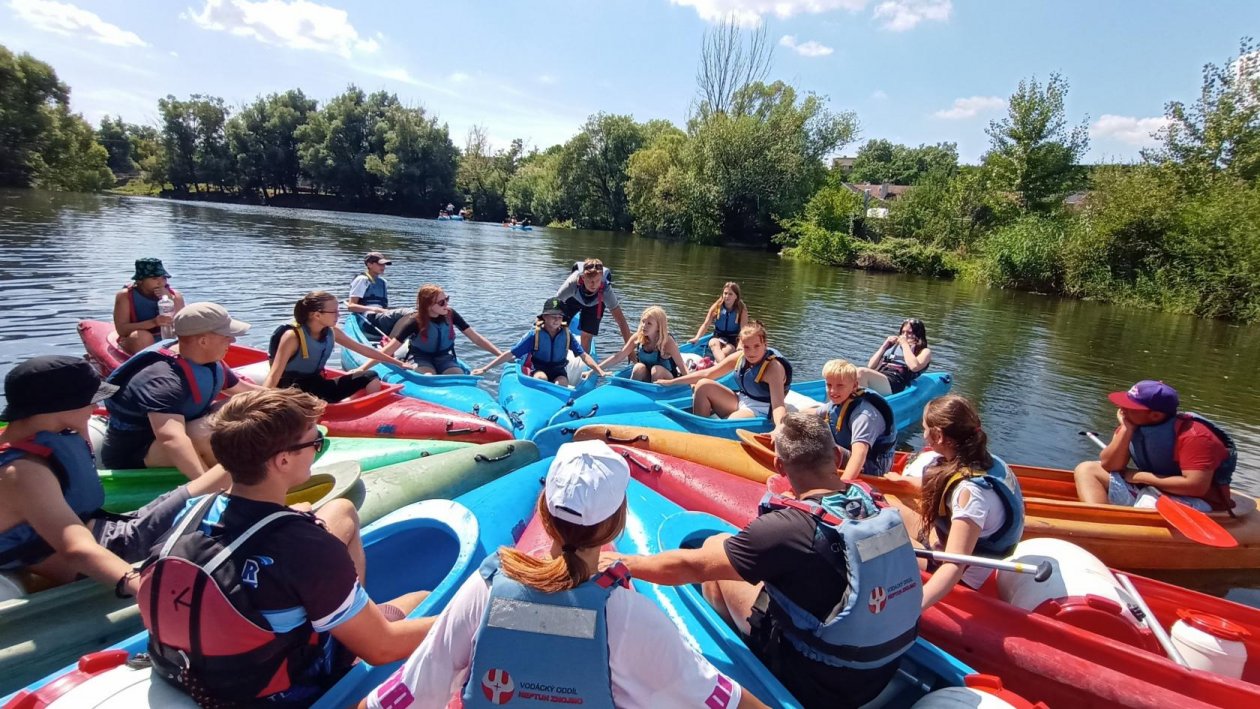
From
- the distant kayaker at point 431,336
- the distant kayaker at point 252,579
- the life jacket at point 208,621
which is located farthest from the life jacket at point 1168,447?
the distant kayaker at point 431,336

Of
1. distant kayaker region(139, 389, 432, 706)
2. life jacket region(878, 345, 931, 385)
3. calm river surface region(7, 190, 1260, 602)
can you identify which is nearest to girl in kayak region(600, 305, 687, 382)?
life jacket region(878, 345, 931, 385)

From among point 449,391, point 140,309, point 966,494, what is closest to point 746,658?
point 966,494

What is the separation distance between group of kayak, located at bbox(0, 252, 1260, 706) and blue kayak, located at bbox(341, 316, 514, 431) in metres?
0.04

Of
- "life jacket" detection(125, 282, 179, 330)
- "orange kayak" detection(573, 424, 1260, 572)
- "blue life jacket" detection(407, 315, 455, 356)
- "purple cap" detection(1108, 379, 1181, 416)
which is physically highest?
"purple cap" detection(1108, 379, 1181, 416)

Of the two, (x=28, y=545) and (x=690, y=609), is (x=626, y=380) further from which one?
(x=28, y=545)

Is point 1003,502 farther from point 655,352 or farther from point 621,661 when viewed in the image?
point 655,352

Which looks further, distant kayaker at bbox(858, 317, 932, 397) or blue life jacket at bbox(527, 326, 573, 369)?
distant kayaker at bbox(858, 317, 932, 397)

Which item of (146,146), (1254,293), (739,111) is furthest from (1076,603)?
(146,146)

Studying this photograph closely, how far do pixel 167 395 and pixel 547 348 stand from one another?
380 cm

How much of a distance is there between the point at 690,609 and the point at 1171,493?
4284 millimetres

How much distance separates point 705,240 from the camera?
128 ft

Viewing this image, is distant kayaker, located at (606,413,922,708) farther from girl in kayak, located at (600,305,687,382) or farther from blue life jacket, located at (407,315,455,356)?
blue life jacket, located at (407,315,455,356)

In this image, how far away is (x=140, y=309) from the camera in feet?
21.4

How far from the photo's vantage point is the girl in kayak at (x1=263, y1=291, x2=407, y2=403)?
216 inches
